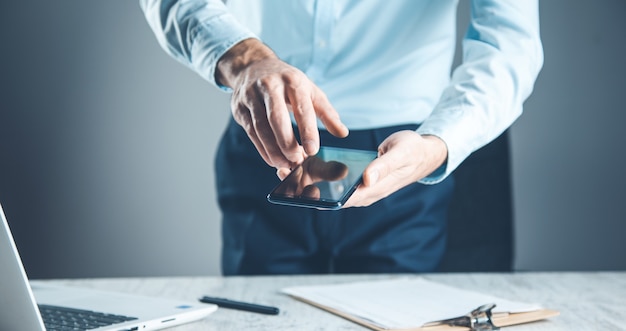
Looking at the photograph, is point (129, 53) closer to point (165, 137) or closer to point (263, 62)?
point (165, 137)

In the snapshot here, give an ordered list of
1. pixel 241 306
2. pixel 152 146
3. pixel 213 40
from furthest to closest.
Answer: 1. pixel 152 146
2. pixel 213 40
3. pixel 241 306

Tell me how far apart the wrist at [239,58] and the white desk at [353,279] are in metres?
0.30

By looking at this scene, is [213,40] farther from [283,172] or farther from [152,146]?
[152,146]

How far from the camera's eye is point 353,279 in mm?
1139

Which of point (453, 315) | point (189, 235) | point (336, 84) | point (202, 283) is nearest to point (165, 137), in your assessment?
point (189, 235)

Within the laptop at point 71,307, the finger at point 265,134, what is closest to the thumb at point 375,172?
the finger at point 265,134

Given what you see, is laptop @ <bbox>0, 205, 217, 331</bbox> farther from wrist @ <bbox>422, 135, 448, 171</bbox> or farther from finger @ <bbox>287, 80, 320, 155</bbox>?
wrist @ <bbox>422, 135, 448, 171</bbox>

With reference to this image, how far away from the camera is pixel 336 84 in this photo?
4.30 feet

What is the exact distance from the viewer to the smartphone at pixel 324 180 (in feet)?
2.61

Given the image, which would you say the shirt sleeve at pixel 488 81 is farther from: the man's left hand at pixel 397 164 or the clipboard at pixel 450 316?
the clipboard at pixel 450 316

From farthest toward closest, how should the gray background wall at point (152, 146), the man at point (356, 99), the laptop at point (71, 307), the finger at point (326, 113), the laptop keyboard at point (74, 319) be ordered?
1. the gray background wall at point (152, 146)
2. the man at point (356, 99)
3. the finger at point (326, 113)
4. the laptop keyboard at point (74, 319)
5. the laptop at point (71, 307)

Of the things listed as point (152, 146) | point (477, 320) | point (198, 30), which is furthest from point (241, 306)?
point (152, 146)

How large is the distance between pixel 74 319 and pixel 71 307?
91mm

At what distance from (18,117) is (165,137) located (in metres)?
0.47
